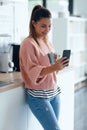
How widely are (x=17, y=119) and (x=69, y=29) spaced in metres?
3.52

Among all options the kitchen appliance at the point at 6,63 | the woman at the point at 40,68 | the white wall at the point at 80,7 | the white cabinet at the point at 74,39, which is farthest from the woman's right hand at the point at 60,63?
the white wall at the point at 80,7

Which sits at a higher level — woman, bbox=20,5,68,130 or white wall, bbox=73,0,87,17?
white wall, bbox=73,0,87,17

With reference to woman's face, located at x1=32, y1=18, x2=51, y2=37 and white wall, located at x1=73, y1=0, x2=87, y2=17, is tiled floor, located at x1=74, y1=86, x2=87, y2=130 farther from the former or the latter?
woman's face, located at x1=32, y1=18, x2=51, y2=37

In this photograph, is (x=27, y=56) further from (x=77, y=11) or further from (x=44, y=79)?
(x=77, y=11)

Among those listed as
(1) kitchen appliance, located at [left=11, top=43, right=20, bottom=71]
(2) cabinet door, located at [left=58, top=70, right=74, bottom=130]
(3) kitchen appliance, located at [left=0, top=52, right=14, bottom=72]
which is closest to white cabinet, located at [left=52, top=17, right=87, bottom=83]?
(2) cabinet door, located at [left=58, top=70, right=74, bottom=130]

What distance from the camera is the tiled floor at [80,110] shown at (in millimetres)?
3526

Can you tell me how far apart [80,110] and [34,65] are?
2.48 metres

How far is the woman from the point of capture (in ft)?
6.01

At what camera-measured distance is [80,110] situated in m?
4.15

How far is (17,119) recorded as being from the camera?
197cm

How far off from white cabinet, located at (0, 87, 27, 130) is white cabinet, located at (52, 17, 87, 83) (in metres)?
3.04

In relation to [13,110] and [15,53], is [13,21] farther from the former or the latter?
[13,110]

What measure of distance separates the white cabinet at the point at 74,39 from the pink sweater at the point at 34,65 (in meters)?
3.08

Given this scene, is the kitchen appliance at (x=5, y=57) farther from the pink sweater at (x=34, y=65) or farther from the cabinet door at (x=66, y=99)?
the pink sweater at (x=34, y=65)
